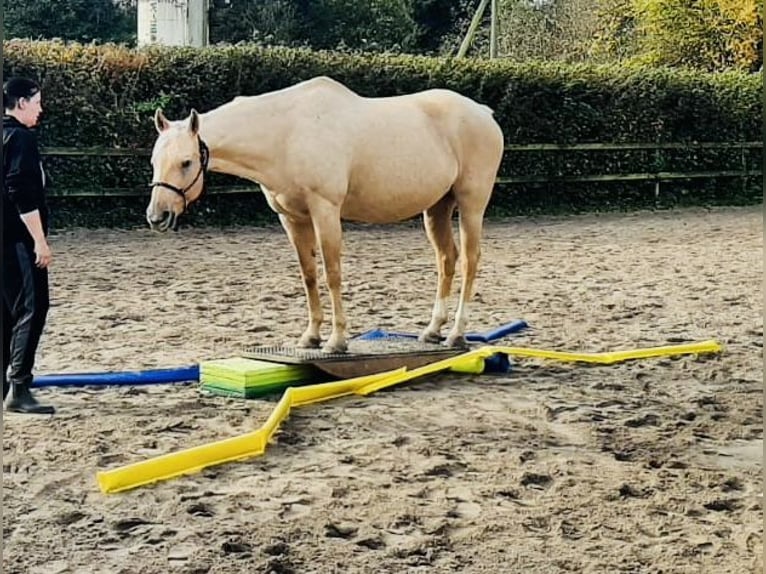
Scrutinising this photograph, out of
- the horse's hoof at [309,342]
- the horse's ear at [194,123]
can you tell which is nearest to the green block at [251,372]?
the horse's hoof at [309,342]

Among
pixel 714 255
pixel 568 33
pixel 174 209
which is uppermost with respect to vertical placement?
pixel 568 33

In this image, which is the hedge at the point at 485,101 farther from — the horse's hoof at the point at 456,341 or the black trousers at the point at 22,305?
the black trousers at the point at 22,305

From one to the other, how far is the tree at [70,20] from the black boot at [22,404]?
18.6 metres

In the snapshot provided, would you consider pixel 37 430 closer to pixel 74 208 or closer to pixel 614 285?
pixel 614 285

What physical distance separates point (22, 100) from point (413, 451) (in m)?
2.49

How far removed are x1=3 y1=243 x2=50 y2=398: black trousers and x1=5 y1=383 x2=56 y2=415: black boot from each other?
0.04 meters

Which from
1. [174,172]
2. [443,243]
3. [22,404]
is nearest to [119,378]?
[22,404]

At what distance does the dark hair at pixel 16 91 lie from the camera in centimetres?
514

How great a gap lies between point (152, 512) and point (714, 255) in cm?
949

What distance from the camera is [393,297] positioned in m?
9.34

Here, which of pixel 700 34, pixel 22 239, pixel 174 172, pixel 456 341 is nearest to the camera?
pixel 22 239

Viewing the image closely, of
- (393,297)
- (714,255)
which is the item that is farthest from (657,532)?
(714,255)

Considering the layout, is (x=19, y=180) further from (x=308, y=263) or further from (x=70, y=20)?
(x=70, y=20)

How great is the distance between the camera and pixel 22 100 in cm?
517
